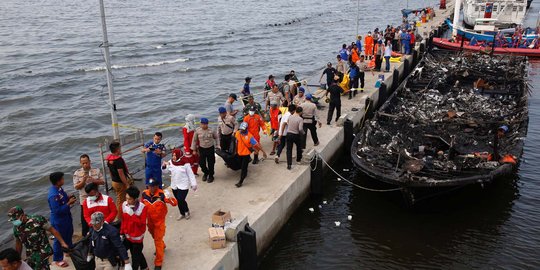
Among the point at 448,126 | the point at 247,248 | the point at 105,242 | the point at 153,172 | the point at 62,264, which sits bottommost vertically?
the point at 247,248

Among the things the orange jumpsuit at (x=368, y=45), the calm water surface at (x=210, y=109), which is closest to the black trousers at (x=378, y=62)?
the orange jumpsuit at (x=368, y=45)

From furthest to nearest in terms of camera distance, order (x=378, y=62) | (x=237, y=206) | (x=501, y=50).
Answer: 1. (x=501, y=50)
2. (x=378, y=62)
3. (x=237, y=206)

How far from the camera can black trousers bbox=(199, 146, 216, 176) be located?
33.3 ft

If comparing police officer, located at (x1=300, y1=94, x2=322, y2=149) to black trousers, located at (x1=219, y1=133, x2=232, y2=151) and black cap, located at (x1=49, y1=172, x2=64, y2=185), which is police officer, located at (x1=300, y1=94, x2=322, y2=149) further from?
black cap, located at (x1=49, y1=172, x2=64, y2=185)

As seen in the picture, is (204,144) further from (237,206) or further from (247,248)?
(247,248)

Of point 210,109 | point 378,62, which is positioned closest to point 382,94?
point 378,62

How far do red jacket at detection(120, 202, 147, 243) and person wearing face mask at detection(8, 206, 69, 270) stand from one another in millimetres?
1150

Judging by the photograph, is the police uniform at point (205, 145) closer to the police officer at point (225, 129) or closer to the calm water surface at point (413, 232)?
the police officer at point (225, 129)

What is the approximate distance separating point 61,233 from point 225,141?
4.33m

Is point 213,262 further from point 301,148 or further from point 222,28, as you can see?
point 222,28

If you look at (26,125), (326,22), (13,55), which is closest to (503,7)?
(326,22)

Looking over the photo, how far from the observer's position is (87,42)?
138 ft

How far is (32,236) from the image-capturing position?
21.7ft

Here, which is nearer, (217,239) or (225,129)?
(217,239)
